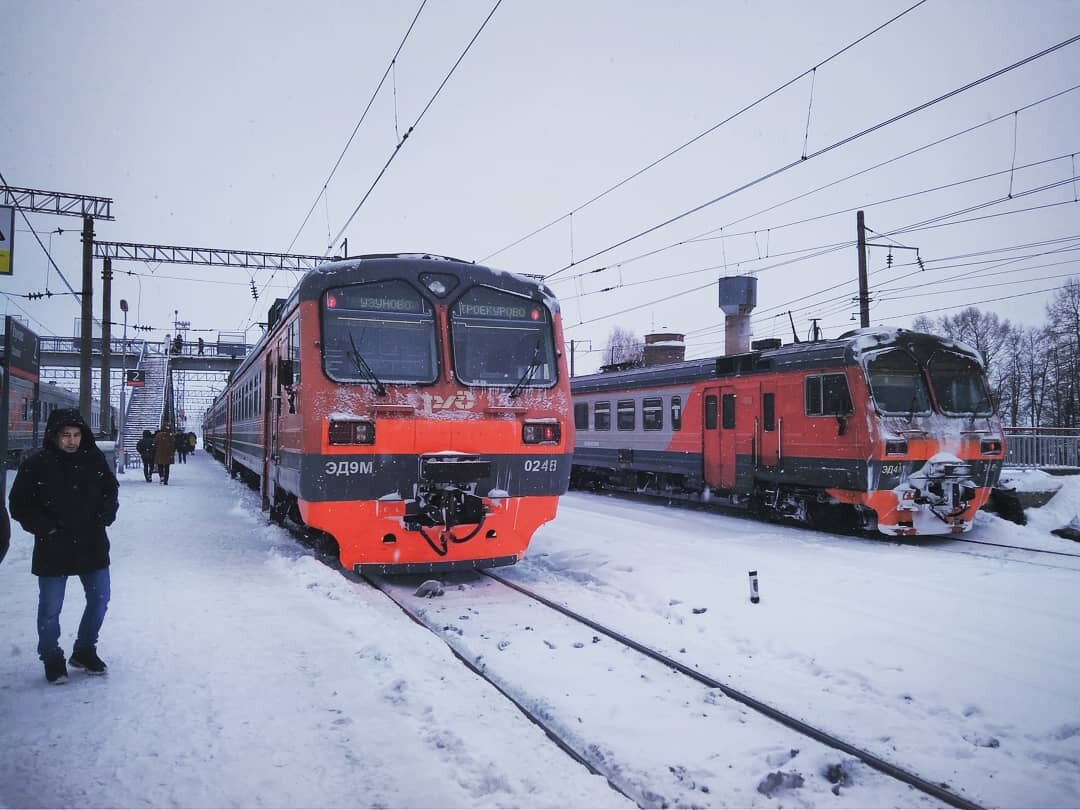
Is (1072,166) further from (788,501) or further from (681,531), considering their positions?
(681,531)

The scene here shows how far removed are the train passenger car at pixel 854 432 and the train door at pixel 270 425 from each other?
8345 mm

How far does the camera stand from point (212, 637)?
6125 mm

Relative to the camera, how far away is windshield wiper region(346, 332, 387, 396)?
7.93 m

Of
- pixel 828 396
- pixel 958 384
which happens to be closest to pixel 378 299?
pixel 828 396

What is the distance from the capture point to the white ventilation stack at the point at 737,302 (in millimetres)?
24141

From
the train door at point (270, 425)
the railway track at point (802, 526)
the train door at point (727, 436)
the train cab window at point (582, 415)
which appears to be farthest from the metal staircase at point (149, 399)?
the train door at point (727, 436)

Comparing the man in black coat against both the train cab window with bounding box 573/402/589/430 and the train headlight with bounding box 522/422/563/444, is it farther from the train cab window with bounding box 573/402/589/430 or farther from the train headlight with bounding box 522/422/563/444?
the train cab window with bounding box 573/402/589/430

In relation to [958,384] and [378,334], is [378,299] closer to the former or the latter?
[378,334]

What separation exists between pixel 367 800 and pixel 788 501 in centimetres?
1131

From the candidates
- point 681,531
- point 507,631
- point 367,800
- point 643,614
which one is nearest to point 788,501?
point 681,531

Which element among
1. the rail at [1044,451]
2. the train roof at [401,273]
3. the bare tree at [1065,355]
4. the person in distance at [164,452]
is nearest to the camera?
the train roof at [401,273]

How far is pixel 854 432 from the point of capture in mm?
11820

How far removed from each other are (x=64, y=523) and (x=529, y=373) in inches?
192

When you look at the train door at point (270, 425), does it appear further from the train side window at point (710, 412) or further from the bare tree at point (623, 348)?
the bare tree at point (623, 348)
